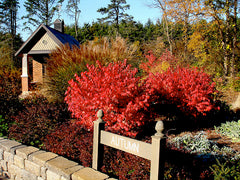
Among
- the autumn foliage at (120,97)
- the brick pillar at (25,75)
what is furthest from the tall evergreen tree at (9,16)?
the autumn foliage at (120,97)

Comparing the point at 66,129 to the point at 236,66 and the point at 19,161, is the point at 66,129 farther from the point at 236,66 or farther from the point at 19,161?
the point at 236,66

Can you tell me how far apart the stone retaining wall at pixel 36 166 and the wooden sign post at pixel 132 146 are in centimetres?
29

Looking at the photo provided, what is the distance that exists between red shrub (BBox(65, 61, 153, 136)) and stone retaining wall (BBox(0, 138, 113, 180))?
4.47 ft

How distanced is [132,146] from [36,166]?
1699 mm

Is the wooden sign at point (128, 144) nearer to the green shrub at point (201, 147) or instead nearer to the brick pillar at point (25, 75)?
the green shrub at point (201, 147)

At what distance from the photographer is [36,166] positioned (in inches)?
133

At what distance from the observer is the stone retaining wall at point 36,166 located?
2.86 metres

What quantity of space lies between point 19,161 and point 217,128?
4.66 m

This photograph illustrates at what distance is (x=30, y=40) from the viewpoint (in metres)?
14.3

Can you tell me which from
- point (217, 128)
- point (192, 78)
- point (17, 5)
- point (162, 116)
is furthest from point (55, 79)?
point (17, 5)

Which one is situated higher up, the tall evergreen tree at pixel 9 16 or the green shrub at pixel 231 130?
the tall evergreen tree at pixel 9 16

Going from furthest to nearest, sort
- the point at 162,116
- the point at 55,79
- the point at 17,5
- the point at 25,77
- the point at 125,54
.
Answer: the point at 17,5, the point at 25,77, the point at 125,54, the point at 55,79, the point at 162,116

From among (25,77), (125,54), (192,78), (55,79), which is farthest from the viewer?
(25,77)

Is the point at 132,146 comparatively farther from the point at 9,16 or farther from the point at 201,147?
the point at 9,16
